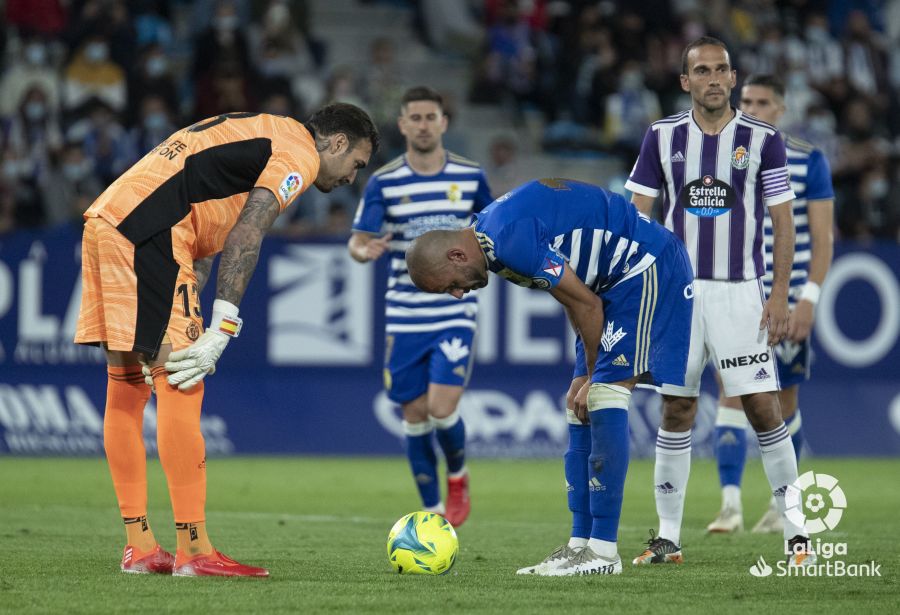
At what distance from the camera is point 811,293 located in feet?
26.6

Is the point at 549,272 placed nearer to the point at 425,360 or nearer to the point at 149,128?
the point at 425,360

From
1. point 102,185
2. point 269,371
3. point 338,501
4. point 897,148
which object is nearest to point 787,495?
point 338,501

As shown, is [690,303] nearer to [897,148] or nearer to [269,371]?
[269,371]

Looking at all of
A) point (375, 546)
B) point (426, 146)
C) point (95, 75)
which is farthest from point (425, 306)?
point (95, 75)

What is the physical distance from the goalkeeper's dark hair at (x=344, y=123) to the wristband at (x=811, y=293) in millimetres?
3144

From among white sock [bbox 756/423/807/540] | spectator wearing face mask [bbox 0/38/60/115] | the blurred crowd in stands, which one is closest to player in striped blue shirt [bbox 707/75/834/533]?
white sock [bbox 756/423/807/540]

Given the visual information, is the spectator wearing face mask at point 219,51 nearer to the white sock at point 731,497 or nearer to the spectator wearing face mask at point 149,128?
the spectator wearing face mask at point 149,128

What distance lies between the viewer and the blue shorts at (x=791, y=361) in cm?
873

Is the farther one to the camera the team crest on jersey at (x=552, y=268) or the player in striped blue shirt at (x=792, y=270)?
the player in striped blue shirt at (x=792, y=270)

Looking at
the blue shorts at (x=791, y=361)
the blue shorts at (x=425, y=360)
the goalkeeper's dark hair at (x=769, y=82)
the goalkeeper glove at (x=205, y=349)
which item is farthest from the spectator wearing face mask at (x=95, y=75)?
the goalkeeper glove at (x=205, y=349)

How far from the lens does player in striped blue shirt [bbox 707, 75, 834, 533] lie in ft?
28.0

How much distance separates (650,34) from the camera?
64.9 ft

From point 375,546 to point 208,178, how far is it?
2433 millimetres

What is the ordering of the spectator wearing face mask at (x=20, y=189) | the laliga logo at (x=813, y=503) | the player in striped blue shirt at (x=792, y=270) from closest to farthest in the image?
the laliga logo at (x=813, y=503) < the player in striped blue shirt at (x=792, y=270) < the spectator wearing face mask at (x=20, y=189)
